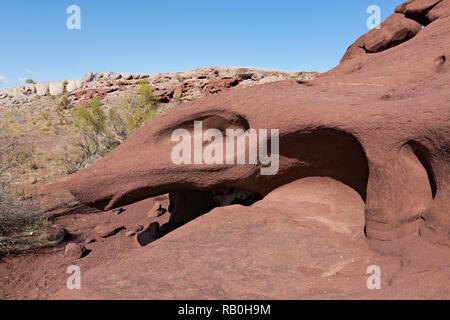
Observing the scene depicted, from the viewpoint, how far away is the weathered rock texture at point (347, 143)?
8.93 ft

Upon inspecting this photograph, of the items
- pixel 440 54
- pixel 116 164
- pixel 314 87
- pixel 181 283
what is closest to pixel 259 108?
pixel 314 87

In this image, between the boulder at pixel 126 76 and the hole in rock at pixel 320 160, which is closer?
the hole in rock at pixel 320 160

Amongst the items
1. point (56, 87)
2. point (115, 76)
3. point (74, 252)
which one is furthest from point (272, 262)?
point (56, 87)

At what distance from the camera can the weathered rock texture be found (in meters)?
2.72

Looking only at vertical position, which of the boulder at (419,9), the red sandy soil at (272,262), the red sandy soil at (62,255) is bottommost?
the red sandy soil at (62,255)

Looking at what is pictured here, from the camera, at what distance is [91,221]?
6289 millimetres

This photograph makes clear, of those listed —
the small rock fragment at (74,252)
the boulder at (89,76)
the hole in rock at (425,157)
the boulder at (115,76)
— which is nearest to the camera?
the hole in rock at (425,157)

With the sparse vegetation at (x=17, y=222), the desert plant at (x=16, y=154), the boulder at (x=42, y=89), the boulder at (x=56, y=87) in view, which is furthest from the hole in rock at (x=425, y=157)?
the boulder at (x=42, y=89)

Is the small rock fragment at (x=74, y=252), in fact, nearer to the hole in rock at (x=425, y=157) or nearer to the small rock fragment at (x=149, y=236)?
the small rock fragment at (x=149, y=236)

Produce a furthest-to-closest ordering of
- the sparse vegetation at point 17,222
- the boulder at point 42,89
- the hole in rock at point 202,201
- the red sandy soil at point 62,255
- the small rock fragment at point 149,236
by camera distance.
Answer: the boulder at point 42,89, the sparse vegetation at point 17,222, the small rock fragment at point 149,236, the hole in rock at point 202,201, the red sandy soil at point 62,255

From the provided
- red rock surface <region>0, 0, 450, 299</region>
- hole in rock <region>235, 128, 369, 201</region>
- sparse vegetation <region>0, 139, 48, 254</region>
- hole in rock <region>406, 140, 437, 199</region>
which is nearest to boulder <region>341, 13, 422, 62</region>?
red rock surface <region>0, 0, 450, 299</region>

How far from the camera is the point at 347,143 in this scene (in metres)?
3.45

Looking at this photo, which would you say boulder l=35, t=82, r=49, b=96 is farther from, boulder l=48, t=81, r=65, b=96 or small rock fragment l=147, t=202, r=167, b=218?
small rock fragment l=147, t=202, r=167, b=218
